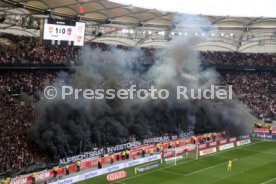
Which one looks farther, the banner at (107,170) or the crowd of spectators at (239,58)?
the crowd of spectators at (239,58)

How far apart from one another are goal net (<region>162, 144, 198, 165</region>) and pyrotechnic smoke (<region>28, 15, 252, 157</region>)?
4673 mm

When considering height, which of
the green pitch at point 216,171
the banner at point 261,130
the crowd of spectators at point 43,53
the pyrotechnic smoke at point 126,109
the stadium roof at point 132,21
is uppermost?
the stadium roof at point 132,21

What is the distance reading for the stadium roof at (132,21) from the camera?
140 ft

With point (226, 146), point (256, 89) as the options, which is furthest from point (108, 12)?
point (256, 89)

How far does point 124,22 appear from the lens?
52.3 meters

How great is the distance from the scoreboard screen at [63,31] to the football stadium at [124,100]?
0.09m

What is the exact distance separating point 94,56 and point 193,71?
11456 millimetres

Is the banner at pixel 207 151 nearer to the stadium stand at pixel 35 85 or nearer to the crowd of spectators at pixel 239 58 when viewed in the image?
the stadium stand at pixel 35 85

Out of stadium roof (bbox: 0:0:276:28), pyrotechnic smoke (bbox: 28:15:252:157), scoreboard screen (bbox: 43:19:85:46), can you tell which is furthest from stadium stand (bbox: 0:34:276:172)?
scoreboard screen (bbox: 43:19:85:46)

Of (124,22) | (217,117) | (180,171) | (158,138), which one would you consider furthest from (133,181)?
(124,22)

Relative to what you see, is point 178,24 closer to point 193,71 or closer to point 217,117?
point 193,71

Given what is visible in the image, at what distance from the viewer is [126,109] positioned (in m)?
43.1
